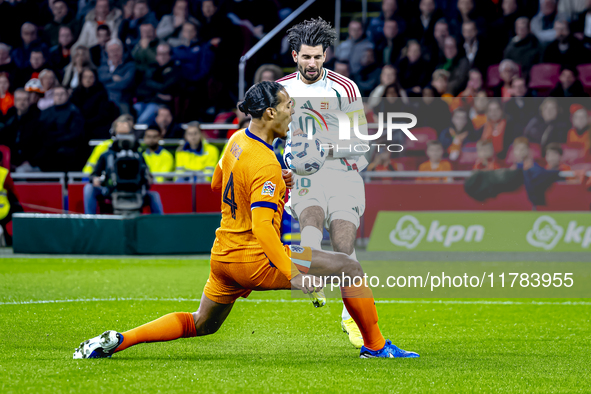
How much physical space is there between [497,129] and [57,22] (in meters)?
9.66

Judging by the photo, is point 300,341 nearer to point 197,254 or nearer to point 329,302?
point 329,302

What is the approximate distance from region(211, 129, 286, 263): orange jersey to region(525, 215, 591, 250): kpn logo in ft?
24.8

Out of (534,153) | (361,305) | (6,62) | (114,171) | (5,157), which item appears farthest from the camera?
(6,62)

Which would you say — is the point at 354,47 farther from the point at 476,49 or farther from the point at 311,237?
the point at 311,237

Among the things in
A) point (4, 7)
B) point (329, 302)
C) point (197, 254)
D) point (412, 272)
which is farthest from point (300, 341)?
point (4, 7)

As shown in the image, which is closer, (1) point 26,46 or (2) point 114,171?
(2) point 114,171

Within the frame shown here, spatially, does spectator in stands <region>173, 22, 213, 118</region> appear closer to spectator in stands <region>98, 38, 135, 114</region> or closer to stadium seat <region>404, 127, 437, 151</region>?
spectator in stands <region>98, 38, 135, 114</region>

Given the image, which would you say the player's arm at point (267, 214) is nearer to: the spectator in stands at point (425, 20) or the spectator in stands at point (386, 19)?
the spectator in stands at point (425, 20)

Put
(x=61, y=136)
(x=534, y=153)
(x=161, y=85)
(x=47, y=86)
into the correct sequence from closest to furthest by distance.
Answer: (x=534, y=153) → (x=61, y=136) → (x=161, y=85) → (x=47, y=86)

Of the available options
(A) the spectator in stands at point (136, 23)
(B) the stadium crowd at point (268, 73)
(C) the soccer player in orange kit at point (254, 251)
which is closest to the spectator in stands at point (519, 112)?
(B) the stadium crowd at point (268, 73)

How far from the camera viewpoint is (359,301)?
5.00 m

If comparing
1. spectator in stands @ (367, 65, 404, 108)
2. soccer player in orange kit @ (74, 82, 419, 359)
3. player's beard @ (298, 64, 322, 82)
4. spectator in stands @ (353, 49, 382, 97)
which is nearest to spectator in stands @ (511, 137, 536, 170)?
spectator in stands @ (367, 65, 404, 108)

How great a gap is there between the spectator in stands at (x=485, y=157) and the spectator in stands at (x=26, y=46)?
9196 millimetres

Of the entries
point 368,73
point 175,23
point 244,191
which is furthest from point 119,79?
point 244,191
